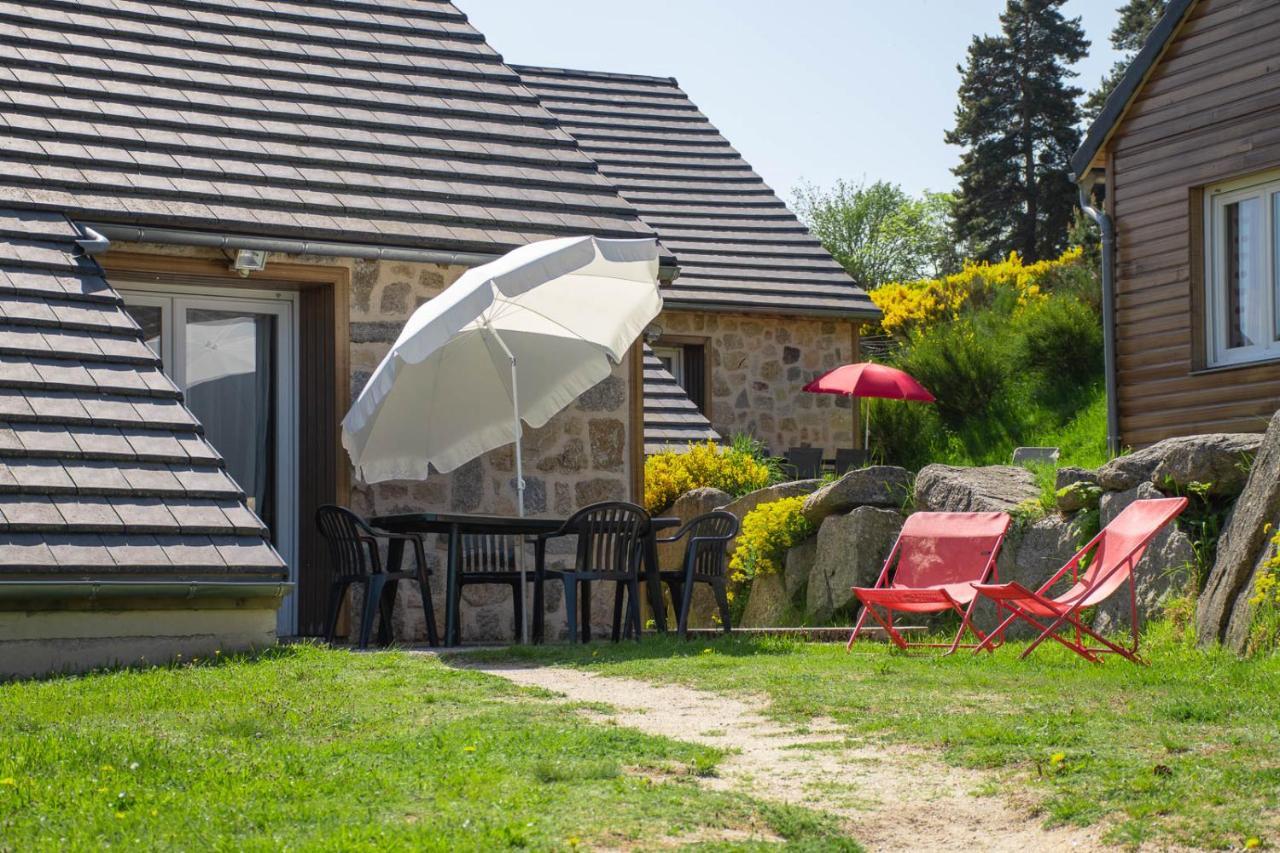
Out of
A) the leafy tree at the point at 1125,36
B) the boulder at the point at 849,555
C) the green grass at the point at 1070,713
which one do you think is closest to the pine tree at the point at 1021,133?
the leafy tree at the point at 1125,36

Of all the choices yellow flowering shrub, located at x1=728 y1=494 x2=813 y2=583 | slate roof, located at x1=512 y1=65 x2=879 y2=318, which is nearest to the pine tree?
slate roof, located at x1=512 y1=65 x2=879 y2=318

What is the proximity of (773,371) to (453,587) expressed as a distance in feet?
36.5

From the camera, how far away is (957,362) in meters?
20.2

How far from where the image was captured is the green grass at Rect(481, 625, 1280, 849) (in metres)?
4.45

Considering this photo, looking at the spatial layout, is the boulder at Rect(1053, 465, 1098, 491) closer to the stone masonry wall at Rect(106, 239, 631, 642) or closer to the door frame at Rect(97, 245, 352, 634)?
the stone masonry wall at Rect(106, 239, 631, 642)

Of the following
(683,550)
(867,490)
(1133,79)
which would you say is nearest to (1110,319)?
(1133,79)

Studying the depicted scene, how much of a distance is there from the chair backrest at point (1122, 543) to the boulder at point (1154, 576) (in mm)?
679

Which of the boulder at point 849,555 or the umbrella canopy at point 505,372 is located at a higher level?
the umbrella canopy at point 505,372

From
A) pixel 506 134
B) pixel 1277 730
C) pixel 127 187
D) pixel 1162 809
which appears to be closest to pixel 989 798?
pixel 1162 809

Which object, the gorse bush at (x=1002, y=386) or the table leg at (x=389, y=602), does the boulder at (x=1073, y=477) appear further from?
the gorse bush at (x=1002, y=386)

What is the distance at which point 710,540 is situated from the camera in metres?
9.84

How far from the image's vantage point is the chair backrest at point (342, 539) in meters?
9.42

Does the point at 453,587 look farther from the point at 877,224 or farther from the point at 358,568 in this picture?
the point at 877,224

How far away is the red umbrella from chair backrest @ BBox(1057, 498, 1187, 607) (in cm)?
921
